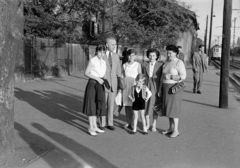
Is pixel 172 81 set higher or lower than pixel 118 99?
higher

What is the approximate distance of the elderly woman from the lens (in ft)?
18.8

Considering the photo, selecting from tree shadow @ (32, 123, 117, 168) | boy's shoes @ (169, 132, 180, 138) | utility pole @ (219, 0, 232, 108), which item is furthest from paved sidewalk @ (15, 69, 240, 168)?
utility pole @ (219, 0, 232, 108)

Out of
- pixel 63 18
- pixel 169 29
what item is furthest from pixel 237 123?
pixel 63 18

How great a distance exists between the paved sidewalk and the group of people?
0.38 meters

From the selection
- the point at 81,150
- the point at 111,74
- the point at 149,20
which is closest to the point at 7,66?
the point at 81,150

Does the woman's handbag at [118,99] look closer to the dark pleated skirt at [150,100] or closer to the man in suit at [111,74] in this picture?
the man in suit at [111,74]

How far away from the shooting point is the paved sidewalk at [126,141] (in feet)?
14.7

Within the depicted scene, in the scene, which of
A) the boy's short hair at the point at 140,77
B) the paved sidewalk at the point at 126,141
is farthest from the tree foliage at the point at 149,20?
the boy's short hair at the point at 140,77

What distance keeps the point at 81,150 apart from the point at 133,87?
5.42ft

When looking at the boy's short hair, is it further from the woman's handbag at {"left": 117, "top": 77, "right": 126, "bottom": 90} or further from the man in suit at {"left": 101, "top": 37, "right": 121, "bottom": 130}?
the man in suit at {"left": 101, "top": 37, "right": 121, "bottom": 130}

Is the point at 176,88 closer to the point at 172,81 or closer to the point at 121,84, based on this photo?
the point at 172,81

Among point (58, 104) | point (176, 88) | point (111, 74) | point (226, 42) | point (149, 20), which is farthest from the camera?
point (149, 20)

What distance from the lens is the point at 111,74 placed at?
623cm

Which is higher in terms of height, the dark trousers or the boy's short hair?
the boy's short hair
